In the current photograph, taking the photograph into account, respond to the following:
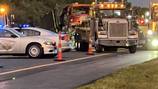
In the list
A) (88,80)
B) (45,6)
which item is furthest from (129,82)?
(45,6)

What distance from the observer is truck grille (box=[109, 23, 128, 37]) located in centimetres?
2948

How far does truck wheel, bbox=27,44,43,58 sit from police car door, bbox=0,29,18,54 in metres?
0.65

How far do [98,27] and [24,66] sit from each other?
1077cm

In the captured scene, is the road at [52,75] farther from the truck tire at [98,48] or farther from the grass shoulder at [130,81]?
the truck tire at [98,48]

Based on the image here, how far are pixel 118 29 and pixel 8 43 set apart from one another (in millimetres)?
8076

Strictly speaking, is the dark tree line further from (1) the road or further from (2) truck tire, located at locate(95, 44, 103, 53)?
(1) the road

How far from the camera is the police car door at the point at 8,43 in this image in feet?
77.6

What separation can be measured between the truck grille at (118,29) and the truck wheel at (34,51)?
6537 millimetres

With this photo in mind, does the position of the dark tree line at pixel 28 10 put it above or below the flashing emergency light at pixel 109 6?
above

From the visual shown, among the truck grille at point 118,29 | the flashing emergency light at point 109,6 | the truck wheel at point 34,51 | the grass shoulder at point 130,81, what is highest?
the flashing emergency light at point 109,6

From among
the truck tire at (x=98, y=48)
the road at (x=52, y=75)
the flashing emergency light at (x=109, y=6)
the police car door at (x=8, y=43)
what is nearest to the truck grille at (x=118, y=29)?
the truck tire at (x=98, y=48)

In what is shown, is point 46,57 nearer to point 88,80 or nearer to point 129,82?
point 88,80

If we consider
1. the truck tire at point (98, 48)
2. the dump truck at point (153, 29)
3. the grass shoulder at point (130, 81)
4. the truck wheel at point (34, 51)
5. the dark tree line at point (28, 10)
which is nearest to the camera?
the grass shoulder at point (130, 81)

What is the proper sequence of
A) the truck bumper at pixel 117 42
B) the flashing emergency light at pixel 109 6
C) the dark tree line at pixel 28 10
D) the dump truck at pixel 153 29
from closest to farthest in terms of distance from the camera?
the truck bumper at pixel 117 42 < the flashing emergency light at pixel 109 6 < the dump truck at pixel 153 29 < the dark tree line at pixel 28 10
